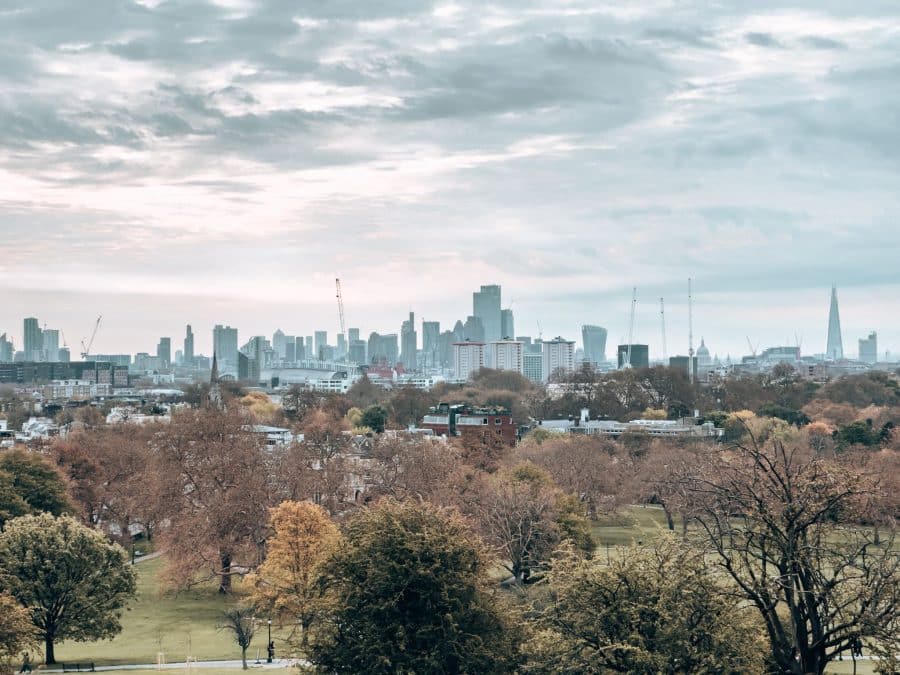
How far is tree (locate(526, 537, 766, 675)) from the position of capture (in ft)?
102

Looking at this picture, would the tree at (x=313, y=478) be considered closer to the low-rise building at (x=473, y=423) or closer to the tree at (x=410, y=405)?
the low-rise building at (x=473, y=423)

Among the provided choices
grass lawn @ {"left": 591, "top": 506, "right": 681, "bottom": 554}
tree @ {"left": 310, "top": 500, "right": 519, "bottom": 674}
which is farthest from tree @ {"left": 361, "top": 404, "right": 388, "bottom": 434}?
tree @ {"left": 310, "top": 500, "right": 519, "bottom": 674}

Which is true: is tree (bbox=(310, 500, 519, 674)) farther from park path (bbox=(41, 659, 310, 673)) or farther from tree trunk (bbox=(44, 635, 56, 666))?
tree trunk (bbox=(44, 635, 56, 666))

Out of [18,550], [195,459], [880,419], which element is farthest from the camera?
[880,419]

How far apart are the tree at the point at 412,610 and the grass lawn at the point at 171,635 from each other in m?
9.48

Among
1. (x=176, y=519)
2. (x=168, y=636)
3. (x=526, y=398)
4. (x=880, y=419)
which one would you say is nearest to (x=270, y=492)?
(x=176, y=519)

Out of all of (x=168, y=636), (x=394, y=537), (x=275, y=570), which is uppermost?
(x=394, y=537)

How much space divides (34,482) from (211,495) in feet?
38.2

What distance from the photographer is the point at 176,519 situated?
6831 cm

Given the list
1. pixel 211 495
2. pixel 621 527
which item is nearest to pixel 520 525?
pixel 211 495

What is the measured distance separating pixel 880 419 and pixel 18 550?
10895 cm

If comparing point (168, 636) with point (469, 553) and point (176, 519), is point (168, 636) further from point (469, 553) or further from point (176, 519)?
point (469, 553)

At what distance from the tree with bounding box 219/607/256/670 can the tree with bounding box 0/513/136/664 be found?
4949mm

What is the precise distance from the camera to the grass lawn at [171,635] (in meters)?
50.2
